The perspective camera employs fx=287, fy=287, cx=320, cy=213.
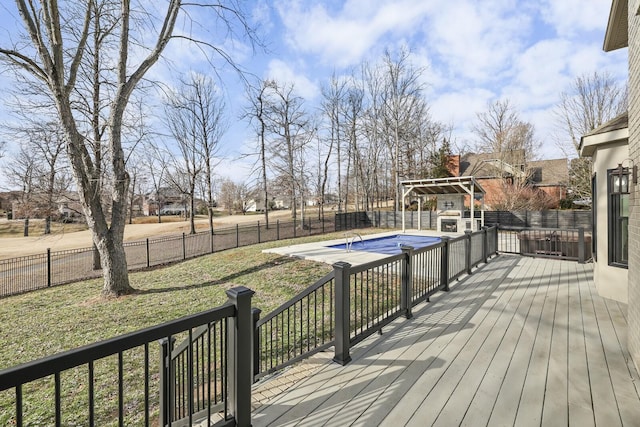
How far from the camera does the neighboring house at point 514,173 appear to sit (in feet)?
68.8

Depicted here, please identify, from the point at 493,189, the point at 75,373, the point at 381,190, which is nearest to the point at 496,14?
the point at 75,373

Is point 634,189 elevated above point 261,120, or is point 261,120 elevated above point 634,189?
point 261,120

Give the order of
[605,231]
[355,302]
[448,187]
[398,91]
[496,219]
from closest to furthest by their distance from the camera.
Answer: [355,302]
[605,231]
[448,187]
[496,219]
[398,91]

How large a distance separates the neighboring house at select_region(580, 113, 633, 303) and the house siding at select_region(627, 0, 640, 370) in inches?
58.2

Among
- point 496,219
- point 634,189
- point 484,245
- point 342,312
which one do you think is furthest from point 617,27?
point 496,219

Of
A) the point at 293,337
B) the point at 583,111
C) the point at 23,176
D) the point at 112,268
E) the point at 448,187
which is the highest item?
the point at 583,111

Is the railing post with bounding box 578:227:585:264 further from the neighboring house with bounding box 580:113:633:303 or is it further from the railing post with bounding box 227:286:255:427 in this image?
the railing post with bounding box 227:286:255:427

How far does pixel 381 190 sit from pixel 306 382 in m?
34.8

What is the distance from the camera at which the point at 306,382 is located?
263 centimetres

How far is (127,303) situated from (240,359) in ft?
22.1

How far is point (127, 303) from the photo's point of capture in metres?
7.05

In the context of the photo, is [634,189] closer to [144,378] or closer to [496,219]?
[144,378]

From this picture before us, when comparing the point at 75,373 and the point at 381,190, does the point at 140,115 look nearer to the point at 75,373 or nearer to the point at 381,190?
the point at 75,373

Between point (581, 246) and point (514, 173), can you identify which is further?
point (514, 173)
